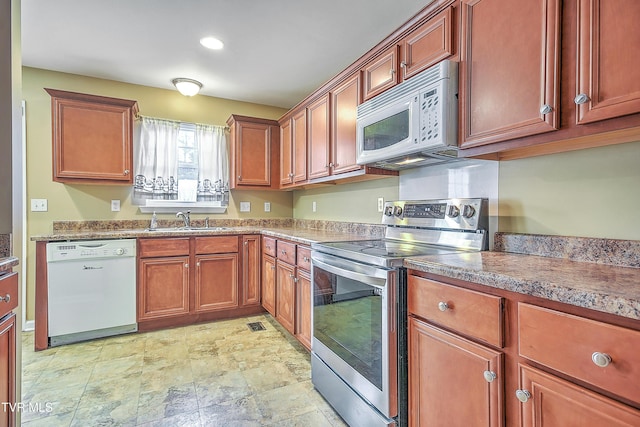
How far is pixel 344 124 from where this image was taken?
8.06 ft

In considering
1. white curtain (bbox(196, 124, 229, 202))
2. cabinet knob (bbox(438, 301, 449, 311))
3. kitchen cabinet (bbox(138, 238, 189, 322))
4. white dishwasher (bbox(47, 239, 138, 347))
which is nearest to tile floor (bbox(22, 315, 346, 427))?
white dishwasher (bbox(47, 239, 138, 347))

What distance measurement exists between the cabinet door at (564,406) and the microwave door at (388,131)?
45.8 inches

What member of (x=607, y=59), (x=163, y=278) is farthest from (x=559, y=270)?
(x=163, y=278)

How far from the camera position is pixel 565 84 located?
1.13 m

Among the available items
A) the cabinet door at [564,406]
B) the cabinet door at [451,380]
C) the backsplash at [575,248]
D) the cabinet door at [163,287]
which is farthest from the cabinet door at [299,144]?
the cabinet door at [564,406]

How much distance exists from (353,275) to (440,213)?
26.6 inches

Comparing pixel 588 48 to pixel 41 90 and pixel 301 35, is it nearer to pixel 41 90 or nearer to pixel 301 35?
pixel 301 35

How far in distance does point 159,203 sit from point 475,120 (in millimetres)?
3169

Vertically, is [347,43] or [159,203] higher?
[347,43]

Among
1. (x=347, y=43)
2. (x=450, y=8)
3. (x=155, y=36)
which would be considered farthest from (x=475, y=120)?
(x=155, y=36)

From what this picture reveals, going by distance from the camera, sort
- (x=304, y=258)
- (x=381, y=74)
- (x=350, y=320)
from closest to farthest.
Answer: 1. (x=350, y=320)
2. (x=381, y=74)
3. (x=304, y=258)

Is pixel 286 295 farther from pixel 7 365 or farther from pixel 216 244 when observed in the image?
pixel 7 365

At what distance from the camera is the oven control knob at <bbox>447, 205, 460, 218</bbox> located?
1773mm

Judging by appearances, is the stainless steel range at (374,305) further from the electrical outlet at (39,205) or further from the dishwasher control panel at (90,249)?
the electrical outlet at (39,205)
